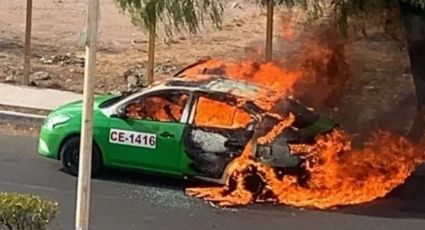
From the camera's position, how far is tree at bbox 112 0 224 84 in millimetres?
15672

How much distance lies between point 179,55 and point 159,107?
8.74 m

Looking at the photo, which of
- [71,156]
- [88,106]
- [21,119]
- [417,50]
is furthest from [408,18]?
[88,106]

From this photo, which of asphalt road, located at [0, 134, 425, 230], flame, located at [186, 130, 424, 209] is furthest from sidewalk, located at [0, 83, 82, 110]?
flame, located at [186, 130, 424, 209]

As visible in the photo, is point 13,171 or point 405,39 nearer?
point 13,171

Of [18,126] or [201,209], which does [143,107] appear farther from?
[18,126]

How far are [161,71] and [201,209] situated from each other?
28.3 ft

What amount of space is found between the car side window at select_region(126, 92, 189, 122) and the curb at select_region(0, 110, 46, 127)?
372 centimetres

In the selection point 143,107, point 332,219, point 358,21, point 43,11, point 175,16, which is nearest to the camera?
point 332,219

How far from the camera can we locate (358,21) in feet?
55.3

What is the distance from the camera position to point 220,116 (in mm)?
14336

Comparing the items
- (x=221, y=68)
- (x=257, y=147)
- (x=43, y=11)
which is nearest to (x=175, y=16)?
(x=221, y=68)

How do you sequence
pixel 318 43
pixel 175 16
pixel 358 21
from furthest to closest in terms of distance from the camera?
pixel 318 43 < pixel 358 21 < pixel 175 16

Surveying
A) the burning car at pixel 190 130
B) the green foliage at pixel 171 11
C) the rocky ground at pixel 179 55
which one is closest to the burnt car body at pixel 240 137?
the burning car at pixel 190 130

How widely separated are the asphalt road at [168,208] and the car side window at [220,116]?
3.00 feet
